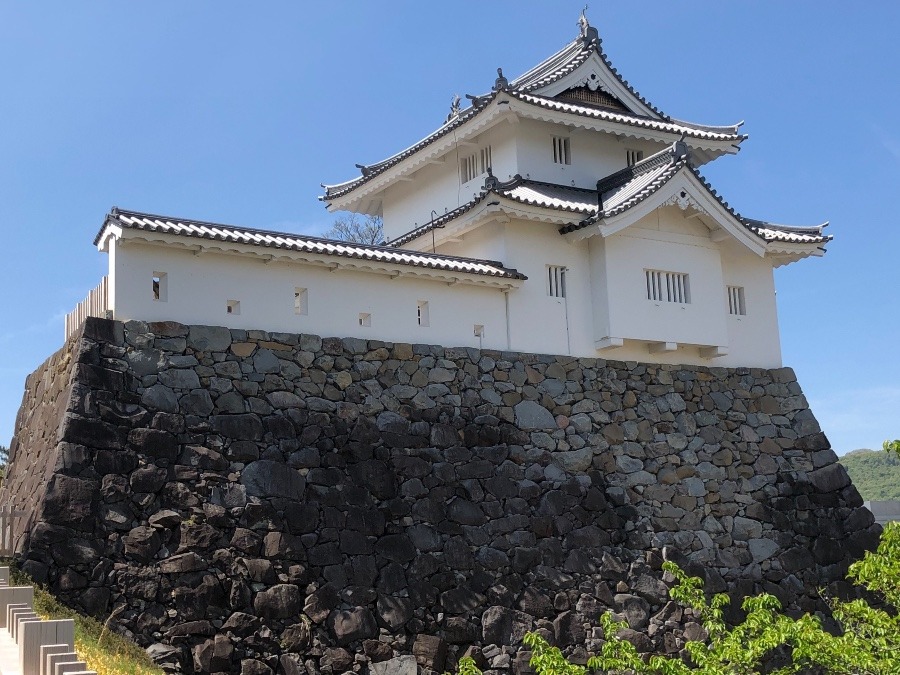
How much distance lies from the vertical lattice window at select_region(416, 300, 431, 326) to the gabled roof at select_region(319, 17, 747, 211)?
3.59m

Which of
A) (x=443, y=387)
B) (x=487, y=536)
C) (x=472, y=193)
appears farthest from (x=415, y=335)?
(x=472, y=193)

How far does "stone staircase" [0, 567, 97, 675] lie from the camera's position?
527 cm

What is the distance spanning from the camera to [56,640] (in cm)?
580

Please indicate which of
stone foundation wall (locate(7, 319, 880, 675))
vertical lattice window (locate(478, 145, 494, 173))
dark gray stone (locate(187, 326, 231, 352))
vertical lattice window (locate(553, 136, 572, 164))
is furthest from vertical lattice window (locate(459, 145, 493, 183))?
dark gray stone (locate(187, 326, 231, 352))

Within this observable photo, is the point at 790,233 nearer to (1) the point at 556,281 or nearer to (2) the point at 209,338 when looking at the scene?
(1) the point at 556,281

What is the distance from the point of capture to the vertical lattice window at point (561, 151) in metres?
16.3

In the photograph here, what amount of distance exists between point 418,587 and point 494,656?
1267 mm

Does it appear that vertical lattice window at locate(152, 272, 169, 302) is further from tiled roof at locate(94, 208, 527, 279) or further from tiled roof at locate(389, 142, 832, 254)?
tiled roof at locate(389, 142, 832, 254)

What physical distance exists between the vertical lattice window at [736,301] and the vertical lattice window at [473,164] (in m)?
4.46

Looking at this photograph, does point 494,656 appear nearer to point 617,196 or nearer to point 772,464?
point 772,464

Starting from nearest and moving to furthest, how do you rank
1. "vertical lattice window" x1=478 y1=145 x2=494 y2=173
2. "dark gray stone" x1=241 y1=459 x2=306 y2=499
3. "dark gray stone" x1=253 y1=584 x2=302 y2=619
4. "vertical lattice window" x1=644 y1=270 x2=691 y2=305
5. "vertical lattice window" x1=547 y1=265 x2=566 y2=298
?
"dark gray stone" x1=253 y1=584 x2=302 y2=619
"dark gray stone" x1=241 y1=459 x2=306 y2=499
"vertical lattice window" x1=547 y1=265 x2=566 y2=298
"vertical lattice window" x1=644 y1=270 x2=691 y2=305
"vertical lattice window" x1=478 y1=145 x2=494 y2=173

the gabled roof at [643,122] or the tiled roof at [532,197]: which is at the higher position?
the gabled roof at [643,122]

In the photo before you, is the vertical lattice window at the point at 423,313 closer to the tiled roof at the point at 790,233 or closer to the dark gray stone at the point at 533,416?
the dark gray stone at the point at 533,416

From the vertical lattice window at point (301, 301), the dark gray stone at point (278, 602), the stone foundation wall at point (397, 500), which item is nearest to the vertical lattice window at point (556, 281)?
the stone foundation wall at point (397, 500)
